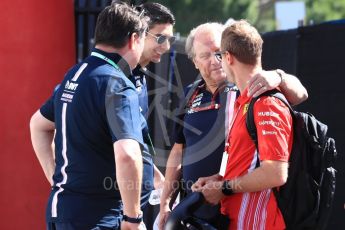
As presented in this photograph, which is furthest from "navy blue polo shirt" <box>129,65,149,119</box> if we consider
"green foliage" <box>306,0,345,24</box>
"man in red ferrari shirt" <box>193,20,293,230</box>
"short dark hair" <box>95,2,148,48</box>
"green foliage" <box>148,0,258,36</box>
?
"green foliage" <box>306,0,345,24</box>

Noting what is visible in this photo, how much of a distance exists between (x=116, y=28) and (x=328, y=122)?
214cm

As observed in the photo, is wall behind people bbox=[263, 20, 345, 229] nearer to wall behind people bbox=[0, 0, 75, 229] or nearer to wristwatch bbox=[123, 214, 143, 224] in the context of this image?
wall behind people bbox=[0, 0, 75, 229]

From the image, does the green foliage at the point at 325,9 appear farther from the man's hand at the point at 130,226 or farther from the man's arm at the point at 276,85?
the man's hand at the point at 130,226

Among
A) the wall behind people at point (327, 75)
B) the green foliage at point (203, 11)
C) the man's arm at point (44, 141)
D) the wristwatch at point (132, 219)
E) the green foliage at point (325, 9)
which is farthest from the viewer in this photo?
the green foliage at point (325, 9)

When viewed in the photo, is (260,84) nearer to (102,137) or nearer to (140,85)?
(102,137)

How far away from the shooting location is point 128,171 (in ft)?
11.0

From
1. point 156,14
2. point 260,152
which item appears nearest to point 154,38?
point 156,14

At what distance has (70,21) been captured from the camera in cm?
573

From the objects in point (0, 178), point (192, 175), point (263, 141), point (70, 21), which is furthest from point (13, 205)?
point (263, 141)

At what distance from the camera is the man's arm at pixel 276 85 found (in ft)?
10.8

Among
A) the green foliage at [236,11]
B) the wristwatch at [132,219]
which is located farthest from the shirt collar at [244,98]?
the green foliage at [236,11]

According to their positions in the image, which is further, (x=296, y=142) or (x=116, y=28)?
(x=116, y=28)

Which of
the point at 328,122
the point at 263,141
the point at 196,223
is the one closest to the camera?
the point at 263,141

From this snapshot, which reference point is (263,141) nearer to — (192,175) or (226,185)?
(226,185)
